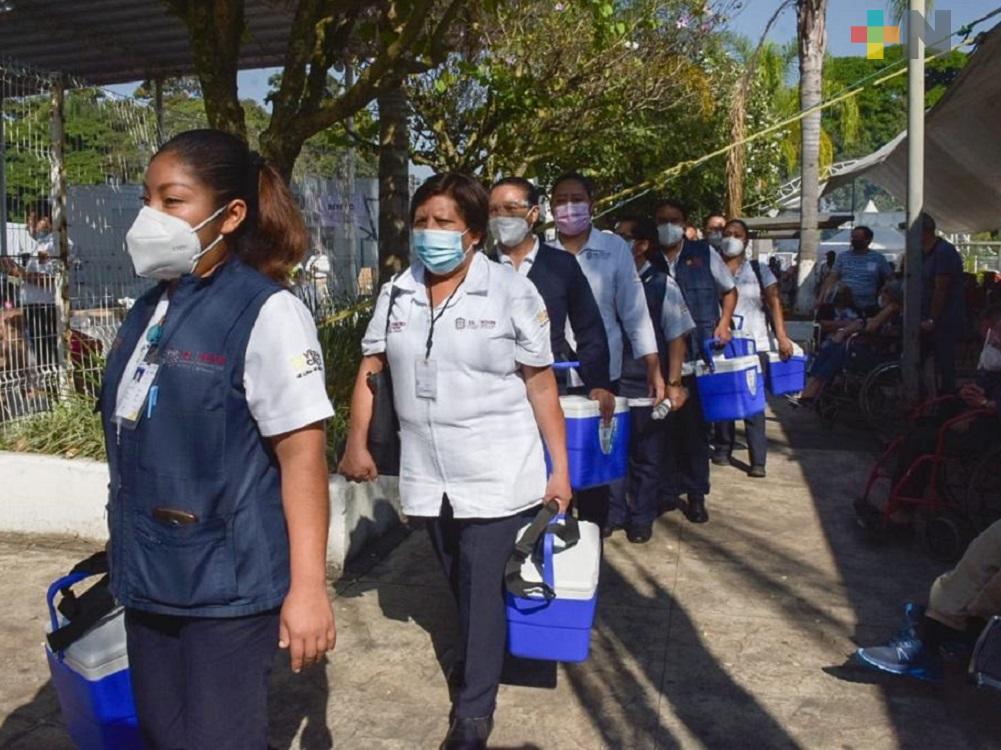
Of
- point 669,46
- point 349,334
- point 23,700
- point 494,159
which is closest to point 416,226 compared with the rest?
point 23,700

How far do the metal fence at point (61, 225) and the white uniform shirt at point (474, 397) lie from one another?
12.4 ft

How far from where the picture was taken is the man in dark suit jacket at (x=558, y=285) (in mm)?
4367

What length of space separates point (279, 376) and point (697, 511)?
14.2ft

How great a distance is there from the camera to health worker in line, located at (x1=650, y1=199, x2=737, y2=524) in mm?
6168

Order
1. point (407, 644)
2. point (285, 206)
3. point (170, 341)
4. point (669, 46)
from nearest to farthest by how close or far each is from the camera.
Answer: point (170, 341) → point (285, 206) → point (407, 644) → point (669, 46)

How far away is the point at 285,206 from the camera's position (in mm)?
2467

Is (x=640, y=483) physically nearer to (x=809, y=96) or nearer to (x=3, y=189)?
(x=3, y=189)

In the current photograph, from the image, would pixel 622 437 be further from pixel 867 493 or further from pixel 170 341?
pixel 170 341

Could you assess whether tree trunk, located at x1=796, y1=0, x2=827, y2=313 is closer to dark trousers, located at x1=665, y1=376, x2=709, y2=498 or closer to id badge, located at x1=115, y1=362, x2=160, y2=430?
dark trousers, located at x1=665, y1=376, x2=709, y2=498

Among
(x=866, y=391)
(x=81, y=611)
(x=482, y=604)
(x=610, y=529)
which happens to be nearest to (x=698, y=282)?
(x=610, y=529)

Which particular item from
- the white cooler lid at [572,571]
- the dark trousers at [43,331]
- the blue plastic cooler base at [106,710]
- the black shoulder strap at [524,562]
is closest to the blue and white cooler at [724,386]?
the white cooler lid at [572,571]

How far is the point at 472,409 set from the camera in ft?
11.0

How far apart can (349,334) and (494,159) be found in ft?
13.2

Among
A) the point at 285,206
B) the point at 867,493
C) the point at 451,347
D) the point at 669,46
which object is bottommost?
the point at 867,493
